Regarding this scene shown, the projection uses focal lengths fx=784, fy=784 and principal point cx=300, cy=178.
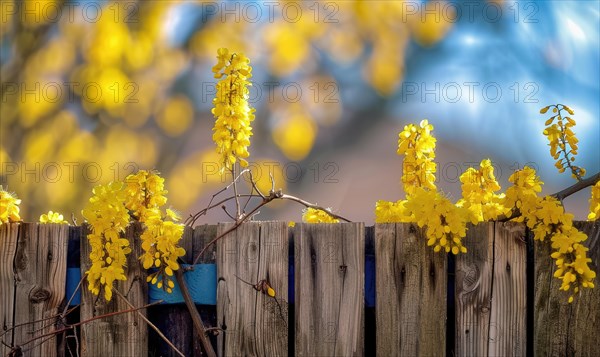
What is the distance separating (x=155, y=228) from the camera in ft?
8.05

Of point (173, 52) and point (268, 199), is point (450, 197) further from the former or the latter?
point (173, 52)

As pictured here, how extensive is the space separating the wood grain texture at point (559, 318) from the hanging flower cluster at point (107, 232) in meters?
1.28

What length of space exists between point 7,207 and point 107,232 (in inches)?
15.2

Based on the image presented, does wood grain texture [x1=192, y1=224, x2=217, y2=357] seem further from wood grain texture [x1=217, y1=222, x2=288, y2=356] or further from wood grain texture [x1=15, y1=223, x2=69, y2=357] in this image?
wood grain texture [x1=15, y1=223, x2=69, y2=357]

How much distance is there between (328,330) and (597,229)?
0.89 meters

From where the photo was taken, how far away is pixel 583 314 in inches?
94.0

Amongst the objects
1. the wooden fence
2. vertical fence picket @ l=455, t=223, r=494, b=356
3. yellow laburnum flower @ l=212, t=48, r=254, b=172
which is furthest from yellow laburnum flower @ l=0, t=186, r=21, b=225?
vertical fence picket @ l=455, t=223, r=494, b=356

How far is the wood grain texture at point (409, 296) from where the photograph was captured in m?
2.40

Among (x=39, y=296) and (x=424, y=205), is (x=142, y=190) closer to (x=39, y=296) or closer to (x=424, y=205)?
(x=39, y=296)

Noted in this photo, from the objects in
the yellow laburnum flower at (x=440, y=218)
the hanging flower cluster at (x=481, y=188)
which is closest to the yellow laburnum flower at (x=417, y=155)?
the hanging flower cluster at (x=481, y=188)

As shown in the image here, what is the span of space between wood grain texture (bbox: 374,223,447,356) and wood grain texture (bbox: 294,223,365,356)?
2.6 inches

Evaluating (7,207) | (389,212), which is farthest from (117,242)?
(389,212)

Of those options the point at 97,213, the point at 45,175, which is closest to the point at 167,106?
the point at 45,175

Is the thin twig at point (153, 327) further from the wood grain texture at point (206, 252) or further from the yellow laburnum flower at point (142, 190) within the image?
the yellow laburnum flower at point (142, 190)
